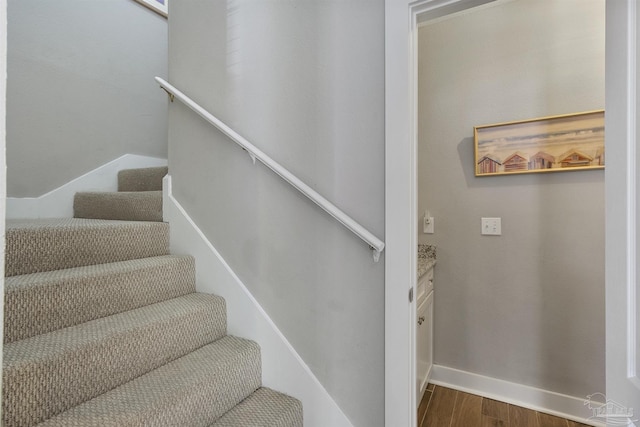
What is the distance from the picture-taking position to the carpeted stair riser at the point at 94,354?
86cm

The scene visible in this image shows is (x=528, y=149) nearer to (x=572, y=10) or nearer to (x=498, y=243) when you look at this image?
(x=498, y=243)

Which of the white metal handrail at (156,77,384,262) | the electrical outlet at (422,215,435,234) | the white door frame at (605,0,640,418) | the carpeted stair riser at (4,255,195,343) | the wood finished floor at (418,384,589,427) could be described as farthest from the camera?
the electrical outlet at (422,215,435,234)

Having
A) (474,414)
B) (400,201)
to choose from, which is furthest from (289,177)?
(474,414)

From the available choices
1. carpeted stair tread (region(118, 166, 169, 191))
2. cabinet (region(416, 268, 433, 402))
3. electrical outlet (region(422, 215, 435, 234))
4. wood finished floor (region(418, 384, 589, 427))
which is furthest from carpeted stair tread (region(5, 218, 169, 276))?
wood finished floor (region(418, 384, 589, 427))

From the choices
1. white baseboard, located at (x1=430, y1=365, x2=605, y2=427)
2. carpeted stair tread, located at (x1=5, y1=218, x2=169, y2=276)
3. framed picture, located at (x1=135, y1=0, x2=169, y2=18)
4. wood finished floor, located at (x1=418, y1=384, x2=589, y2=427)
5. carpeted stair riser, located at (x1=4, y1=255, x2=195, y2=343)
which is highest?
framed picture, located at (x1=135, y1=0, x2=169, y2=18)

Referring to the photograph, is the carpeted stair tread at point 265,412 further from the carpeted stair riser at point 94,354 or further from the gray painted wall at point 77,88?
the gray painted wall at point 77,88

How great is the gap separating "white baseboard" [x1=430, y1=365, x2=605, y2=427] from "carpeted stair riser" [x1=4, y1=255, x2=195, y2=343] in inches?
74.0

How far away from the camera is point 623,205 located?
0.75m

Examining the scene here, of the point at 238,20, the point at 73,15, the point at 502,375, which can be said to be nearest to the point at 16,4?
the point at 73,15

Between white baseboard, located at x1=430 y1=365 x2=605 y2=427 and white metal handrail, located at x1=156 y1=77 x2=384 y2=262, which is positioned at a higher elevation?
white metal handrail, located at x1=156 y1=77 x2=384 y2=262

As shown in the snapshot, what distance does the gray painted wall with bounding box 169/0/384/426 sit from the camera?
1.18 metres

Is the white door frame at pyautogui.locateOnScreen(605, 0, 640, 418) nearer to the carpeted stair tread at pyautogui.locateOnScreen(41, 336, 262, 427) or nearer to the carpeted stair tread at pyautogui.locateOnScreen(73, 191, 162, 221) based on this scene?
the carpeted stair tread at pyautogui.locateOnScreen(41, 336, 262, 427)

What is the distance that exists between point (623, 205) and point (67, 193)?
2.77m

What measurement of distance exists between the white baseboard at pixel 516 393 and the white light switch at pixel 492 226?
0.98m
